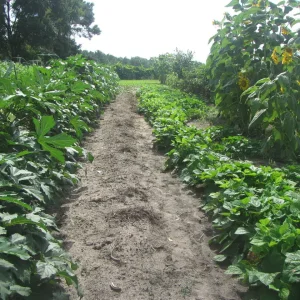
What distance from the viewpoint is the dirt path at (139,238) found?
2330 mm

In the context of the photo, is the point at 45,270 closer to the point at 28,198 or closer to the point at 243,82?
the point at 28,198

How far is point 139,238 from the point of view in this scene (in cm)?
291

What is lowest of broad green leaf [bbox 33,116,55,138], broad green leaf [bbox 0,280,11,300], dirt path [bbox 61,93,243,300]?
dirt path [bbox 61,93,243,300]

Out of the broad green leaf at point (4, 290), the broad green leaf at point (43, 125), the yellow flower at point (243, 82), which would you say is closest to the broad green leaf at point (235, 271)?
the broad green leaf at point (4, 290)

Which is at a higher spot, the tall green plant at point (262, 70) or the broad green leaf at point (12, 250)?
the tall green plant at point (262, 70)

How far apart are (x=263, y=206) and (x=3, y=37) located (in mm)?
34557

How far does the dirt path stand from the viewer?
7.64 ft

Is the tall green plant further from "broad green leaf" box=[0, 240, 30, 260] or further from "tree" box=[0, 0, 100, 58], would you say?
"tree" box=[0, 0, 100, 58]

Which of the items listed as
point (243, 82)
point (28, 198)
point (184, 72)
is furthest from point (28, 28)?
point (28, 198)

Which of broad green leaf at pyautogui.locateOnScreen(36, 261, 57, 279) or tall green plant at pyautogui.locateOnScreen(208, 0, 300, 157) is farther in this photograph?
tall green plant at pyautogui.locateOnScreen(208, 0, 300, 157)

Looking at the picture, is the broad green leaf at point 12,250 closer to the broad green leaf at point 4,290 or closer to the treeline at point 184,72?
the broad green leaf at point 4,290

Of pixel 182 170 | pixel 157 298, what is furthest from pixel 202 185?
pixel 157 298

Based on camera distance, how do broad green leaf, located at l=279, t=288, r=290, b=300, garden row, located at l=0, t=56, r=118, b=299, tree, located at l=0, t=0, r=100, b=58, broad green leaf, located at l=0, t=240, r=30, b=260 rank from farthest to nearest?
tree, located at l=0, t=0, r=100, b=58 < broad green leaf, located at l=279, t=288, r=290, b=300 < garden row, located at l=0, t=56, r=118, b=299 < broad green leaf, located at l=0, t=240, r=30, b=260

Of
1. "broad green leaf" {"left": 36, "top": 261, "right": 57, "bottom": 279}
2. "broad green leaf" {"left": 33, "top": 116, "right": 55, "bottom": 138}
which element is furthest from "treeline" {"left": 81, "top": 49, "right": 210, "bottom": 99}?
"broad green leaf" {"left": 36, "top": 261, "right": 57, "bottom": 279}
